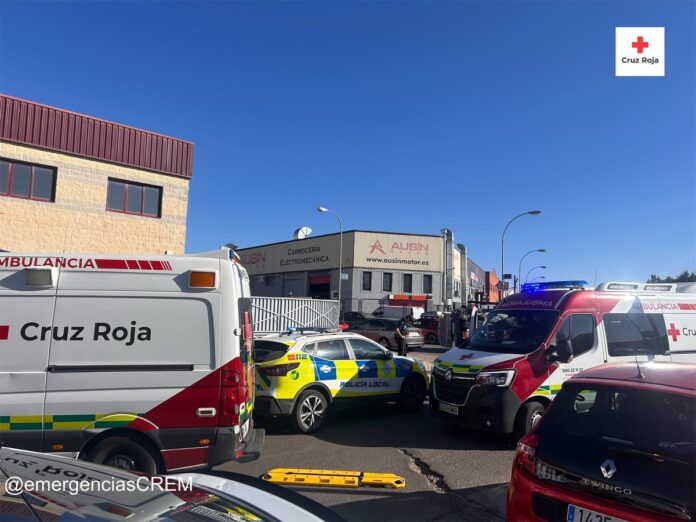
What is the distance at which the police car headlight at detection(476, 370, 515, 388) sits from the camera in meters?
6.41

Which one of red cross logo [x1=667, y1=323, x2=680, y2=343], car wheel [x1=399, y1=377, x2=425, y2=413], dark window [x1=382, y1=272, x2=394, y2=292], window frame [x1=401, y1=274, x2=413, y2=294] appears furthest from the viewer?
window frame [x1=401, y1=274, x2=413, y2=294]

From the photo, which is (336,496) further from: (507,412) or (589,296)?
(589,296)

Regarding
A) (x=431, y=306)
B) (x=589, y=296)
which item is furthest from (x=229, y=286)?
(x=431, y=306)

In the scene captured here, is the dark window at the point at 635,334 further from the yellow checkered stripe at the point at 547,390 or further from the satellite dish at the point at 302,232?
the satellite dish at the point at 302,232

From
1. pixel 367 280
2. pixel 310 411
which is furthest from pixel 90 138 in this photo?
pixel 367 280

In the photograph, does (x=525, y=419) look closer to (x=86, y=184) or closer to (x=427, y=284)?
(x=86, y=184)

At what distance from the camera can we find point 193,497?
2.32 metres

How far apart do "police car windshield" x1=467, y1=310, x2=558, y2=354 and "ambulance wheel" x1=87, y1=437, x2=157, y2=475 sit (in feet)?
16.4

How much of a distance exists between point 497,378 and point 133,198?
15.7m

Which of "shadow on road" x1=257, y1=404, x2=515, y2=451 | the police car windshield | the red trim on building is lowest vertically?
"shadow on road" x1=257, y1=404, x2=515, y2=451

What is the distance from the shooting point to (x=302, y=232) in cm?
4791

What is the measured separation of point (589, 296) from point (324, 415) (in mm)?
4609

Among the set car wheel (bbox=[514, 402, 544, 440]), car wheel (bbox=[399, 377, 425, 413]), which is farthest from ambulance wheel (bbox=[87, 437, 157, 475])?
car wheel (bbox=[399, 377, 425, 413])

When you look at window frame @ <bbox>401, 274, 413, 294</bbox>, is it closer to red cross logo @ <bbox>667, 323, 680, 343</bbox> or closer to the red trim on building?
the red trim on building
